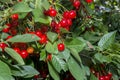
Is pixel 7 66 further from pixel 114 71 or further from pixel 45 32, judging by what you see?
pixel 114 71

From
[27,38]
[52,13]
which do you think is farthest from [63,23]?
[27,38]

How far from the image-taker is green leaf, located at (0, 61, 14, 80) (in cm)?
79

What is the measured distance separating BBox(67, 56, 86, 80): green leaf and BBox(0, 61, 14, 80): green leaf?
24 cm

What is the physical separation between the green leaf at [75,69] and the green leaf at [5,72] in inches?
9.3

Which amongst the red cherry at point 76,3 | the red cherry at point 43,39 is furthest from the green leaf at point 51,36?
the red cherry at point 76,3

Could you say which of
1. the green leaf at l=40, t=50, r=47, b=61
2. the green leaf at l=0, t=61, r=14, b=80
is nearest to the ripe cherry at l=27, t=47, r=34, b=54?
the green leaf at l=40, t=50, r=47, b=61

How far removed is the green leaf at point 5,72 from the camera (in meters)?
0.79

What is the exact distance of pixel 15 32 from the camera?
101 centimetres

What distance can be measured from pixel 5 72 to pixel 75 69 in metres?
0.26

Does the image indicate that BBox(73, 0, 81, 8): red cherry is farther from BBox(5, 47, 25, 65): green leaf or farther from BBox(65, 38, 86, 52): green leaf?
BBox(5, 47, 25, 65): green leaf

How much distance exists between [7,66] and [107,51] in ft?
1.40

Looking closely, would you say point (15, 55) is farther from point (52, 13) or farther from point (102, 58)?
point (102, 58)

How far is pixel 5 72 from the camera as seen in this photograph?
2.62 ft

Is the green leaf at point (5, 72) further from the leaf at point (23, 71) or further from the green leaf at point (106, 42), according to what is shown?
the green leaf at point (106, 42)
